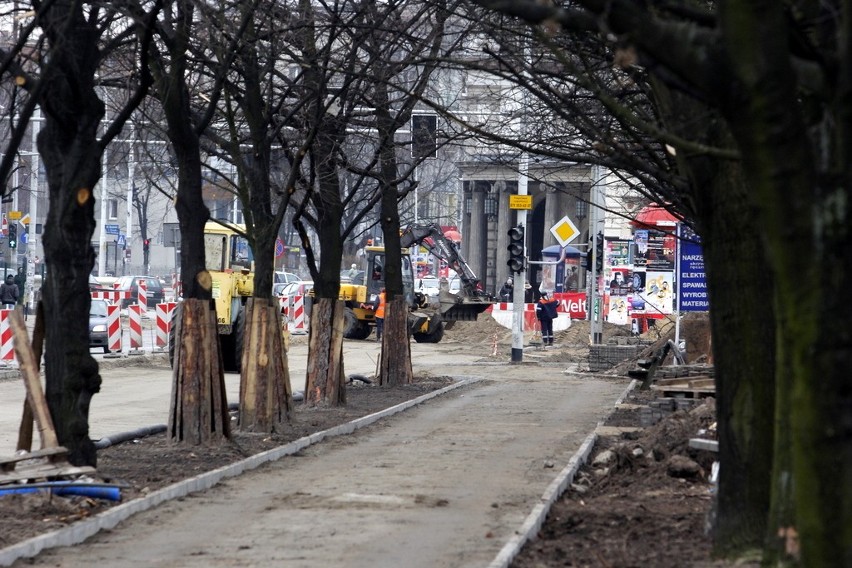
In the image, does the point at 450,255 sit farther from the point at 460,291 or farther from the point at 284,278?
the point at 284,278

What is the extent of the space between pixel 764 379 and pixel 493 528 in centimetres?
281

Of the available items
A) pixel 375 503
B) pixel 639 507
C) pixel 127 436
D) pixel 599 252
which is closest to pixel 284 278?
pixel 599 252

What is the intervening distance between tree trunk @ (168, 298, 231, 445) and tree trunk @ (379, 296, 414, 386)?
34.3 feet

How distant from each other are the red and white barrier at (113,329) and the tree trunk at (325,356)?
41.9 feet

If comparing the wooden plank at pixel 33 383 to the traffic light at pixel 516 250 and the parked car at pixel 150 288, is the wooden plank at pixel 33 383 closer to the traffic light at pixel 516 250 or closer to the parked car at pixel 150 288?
the traffic light at pixel 516 250

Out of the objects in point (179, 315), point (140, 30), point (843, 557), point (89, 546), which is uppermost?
point (140, 30)

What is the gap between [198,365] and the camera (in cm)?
1386

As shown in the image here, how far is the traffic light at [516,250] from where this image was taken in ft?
111

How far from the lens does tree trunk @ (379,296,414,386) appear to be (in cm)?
2450

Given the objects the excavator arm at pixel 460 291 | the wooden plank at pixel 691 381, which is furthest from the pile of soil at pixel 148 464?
the excavator arm at pixel 460 291

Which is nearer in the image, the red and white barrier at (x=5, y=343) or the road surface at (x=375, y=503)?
the road surface at (x=375, y=503)

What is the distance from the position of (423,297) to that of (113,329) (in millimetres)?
17791

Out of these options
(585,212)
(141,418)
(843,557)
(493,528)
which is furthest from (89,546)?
(585,212)

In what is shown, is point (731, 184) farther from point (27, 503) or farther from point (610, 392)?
point (610, 392)
